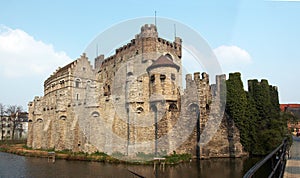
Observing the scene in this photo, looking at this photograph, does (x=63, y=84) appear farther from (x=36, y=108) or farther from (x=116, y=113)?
(x=116, y=113)

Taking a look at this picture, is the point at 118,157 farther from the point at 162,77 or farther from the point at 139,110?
the point at 162,77

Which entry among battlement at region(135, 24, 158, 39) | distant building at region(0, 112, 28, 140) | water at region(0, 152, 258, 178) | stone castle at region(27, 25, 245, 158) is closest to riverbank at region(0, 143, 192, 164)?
stone castle at region(27, 25, 245, 158)

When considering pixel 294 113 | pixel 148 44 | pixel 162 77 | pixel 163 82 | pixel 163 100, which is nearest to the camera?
pixel 163 100

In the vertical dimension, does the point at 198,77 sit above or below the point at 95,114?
above

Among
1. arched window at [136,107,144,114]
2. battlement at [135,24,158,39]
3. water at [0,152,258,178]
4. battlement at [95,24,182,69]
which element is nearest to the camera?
water at [0,152,258,178]

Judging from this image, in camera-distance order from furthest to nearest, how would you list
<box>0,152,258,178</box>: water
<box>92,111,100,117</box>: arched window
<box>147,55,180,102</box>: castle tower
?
1. <box>92,111,100,117</box>: arched window
2. <box>147,55,180,102</box>: castle tower
3. <box>0,152,258,178</box>: water

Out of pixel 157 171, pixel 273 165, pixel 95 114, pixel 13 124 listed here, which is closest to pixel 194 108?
pixel 157 171

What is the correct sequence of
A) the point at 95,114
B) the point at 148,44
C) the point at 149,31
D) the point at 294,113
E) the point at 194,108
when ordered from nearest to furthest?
the point at 194,108 < the point at 95,114 < the point at 148,44 < the point at 149,31 < the point at 294,113

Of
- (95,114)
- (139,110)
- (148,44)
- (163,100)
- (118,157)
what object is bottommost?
(118,157)

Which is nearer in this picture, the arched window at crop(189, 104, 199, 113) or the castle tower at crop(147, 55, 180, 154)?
the castle tower at crop(147, 55, 180, 154)

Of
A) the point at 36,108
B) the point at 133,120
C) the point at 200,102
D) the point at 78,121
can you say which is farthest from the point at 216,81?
the point at 36,108

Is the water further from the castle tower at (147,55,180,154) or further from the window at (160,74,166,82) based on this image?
the window at (160,74,166,82)

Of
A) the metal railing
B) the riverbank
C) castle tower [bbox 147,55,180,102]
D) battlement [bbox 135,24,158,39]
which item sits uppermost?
battlement [bbox 135,24,158,39]

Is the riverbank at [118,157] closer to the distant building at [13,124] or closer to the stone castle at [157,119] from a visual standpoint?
the stone castle at [157,119]
